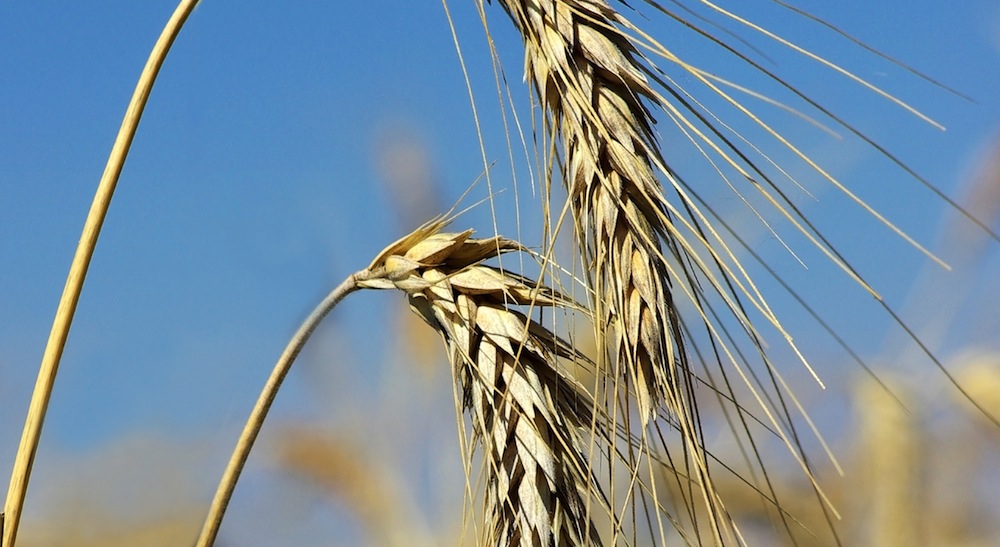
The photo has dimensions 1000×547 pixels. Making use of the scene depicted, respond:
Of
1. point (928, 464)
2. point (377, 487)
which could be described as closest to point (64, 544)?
point (377, 487)

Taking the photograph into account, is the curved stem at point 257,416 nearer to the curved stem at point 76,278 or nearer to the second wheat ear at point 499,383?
the second wheat ear at point 499,383

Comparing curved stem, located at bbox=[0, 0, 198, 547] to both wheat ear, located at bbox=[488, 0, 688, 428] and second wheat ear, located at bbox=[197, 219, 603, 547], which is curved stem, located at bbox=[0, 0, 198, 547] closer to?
second wheat ear, located at bbox=[197, 219, 603, 547]

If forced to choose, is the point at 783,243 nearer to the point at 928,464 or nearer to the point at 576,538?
the point at 576,538

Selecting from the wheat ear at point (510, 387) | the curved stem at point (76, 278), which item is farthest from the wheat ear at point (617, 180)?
the curved stem at point (76, 278)

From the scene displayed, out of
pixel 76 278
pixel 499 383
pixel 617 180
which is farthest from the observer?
pixel 499 383

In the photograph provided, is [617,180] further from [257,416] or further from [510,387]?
[257,416]

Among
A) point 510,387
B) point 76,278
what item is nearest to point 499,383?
point 510,387

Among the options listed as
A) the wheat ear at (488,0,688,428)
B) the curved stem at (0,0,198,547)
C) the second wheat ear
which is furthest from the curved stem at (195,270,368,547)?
the wheat ear at (488,0,688,428)

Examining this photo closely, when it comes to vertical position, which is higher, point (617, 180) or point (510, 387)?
point (617, 180)
